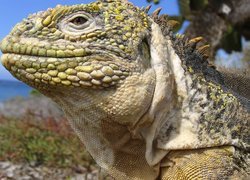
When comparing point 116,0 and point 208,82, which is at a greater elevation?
point 116,0

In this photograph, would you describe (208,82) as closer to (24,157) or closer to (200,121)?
(200,121)

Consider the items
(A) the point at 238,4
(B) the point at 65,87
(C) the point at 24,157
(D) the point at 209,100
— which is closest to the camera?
(B) the point at 65,87

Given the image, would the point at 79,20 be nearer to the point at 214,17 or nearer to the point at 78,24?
the point at 78,24

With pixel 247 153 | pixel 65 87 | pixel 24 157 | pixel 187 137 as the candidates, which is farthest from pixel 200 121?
pixel 24 157

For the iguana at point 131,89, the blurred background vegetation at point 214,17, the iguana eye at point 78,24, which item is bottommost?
the iguana at point 131,89

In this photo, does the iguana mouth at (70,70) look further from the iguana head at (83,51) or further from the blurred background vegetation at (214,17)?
the blurred background vegetation at (214,17)

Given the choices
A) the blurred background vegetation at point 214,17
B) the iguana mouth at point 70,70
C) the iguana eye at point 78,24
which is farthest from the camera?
the blurred background vegetation at point 214,17

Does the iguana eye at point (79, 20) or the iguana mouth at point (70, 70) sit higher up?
the iguana eye at point (79, 20)

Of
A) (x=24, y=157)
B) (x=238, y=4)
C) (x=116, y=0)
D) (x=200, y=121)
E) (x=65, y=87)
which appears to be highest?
(x=238, y=4)

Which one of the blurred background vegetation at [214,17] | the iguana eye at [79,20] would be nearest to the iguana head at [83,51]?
the iguana eye at [79,20]
